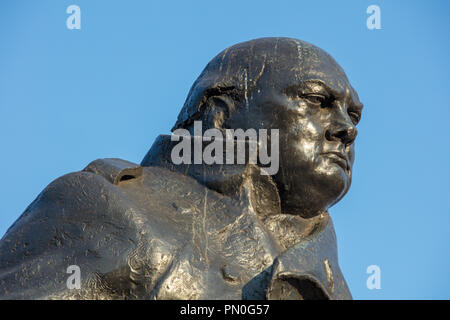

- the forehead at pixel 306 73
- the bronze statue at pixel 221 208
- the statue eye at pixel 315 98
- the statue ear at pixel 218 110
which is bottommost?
the bronze statue at pixel 221 208

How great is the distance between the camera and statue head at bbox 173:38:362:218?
7.90 m

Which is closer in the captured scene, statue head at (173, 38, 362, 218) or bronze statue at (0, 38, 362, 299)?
bronze statue at (0, 38, 362, 299)

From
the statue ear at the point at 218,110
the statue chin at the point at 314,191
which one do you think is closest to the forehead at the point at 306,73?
the statue ear at the point at 218,110

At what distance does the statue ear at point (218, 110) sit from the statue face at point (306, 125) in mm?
83

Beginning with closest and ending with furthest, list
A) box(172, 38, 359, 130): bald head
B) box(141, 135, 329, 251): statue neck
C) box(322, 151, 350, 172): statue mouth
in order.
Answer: box(141, 135, 329, 251): statue neck → box(322, 151, 350, 172): statue mouth → box(172, 38, 359, 130): bald head

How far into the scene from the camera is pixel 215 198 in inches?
306

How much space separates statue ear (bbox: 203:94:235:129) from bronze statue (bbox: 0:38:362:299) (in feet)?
0.04

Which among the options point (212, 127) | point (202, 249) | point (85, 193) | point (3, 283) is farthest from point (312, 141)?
point (3, 283)

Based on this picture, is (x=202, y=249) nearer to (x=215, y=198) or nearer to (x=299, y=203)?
(x=215, y=198)

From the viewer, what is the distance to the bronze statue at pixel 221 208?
6887mm

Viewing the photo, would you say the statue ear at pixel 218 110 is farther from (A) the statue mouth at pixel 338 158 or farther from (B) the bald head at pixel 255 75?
(A) the statue mouth at pixel 338 158

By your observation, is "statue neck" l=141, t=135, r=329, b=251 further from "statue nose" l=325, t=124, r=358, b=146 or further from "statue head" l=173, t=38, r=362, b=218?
"statue nose" l=325, t=124, r=358, b=146

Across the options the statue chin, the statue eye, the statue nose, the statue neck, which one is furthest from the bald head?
the statue chin

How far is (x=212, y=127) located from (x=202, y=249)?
1.39 m
